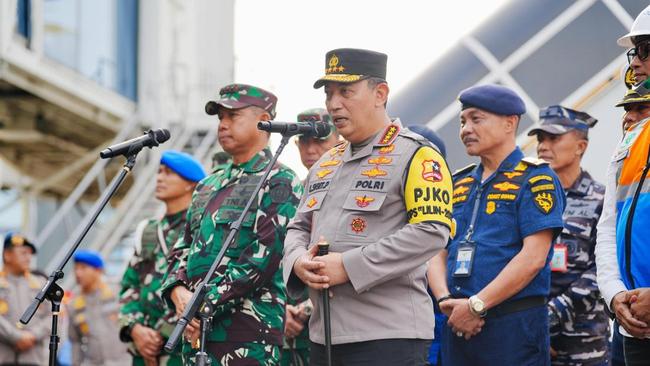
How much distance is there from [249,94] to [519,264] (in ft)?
5.33

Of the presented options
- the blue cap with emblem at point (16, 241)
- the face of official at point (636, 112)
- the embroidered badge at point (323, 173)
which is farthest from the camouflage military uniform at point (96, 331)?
the face of official at point (636, 112)

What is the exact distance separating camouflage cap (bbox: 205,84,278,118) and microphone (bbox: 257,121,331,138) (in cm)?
86

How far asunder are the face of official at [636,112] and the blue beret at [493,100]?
0.70 meters

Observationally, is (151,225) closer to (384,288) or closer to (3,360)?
(384,288)

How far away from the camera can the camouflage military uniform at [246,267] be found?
5055 millimetres

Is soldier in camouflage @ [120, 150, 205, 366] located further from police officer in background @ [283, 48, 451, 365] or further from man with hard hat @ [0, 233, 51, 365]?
man with hard hat @ [0, 233, 51, 365]

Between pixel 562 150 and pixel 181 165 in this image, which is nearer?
pixel 562 150

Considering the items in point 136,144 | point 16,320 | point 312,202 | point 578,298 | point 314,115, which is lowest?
point 16,320

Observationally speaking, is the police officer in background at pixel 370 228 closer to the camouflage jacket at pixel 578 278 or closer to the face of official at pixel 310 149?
the camouflage jacket at pixel 578 278

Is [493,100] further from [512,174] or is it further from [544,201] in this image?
[544,201]

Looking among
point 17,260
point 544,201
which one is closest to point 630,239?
point 544,201

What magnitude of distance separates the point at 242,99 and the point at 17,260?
542 centimetres

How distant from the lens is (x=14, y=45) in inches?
645

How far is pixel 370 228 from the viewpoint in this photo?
4.33m
